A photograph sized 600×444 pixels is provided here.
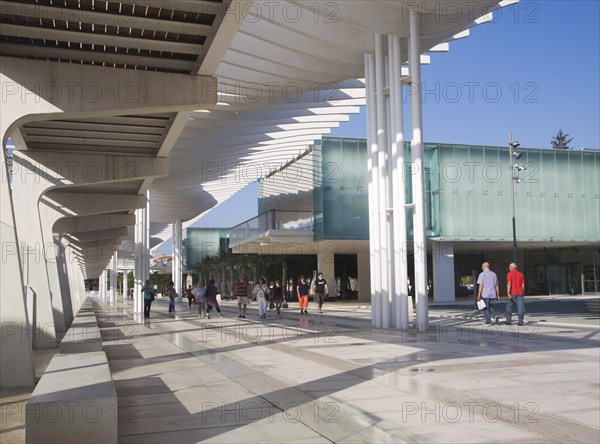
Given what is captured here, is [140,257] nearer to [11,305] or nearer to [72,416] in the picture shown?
[11,305]

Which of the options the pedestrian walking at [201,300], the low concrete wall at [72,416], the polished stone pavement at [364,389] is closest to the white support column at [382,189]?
the polished stone pavement at [364,389]

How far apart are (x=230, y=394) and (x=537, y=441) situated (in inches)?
156

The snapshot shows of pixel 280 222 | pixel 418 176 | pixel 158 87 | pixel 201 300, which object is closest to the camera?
pixel 158 87

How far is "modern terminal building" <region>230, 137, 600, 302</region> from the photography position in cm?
3616

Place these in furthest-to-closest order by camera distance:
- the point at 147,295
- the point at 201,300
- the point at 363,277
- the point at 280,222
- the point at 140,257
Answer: the point at 363,277 < the point at 140,257 < the point at 280,222 < the point at 147,295 < the point at 201,300

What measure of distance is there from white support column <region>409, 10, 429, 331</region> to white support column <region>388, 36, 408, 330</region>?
0.37 metres

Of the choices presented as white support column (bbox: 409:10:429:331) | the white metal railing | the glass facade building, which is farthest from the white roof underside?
the glass facade building

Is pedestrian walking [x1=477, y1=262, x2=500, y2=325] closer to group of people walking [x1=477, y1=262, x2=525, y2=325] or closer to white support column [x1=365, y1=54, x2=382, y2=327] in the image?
group of people walking [x1=477, y1=262, x2=525, y2=325]

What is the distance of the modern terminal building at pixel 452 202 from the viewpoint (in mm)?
36156

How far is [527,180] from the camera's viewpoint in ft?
131

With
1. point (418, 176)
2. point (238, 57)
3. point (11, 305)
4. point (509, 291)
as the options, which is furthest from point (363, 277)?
point (11, 305)

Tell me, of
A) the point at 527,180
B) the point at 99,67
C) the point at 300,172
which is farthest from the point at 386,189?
the point at 527,180

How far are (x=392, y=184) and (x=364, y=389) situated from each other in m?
10.3

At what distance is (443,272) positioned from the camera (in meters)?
39.1
